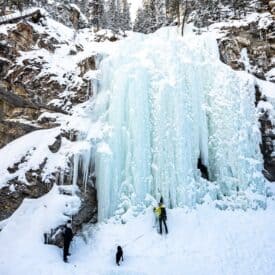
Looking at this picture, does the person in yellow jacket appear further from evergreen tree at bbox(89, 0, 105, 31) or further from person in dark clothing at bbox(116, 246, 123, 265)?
evergreen tree at bbox(89, 0, 105, 31)

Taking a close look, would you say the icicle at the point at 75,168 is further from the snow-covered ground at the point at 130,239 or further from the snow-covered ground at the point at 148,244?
the snow-covered ground at the point at 148,244

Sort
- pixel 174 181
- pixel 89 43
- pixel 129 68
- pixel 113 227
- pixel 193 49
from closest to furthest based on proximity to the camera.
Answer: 1. pixel 113 227
2. pixel 174 181
3. pixel 129 68
4. pixel 193 49
5. pixel 89 43

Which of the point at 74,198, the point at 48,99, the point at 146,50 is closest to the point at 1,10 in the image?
the point at 48,99

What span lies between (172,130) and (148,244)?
12.9 feet

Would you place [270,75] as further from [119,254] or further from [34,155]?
[119,254]

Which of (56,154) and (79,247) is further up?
(56,154)

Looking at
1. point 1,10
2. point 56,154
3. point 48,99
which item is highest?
point 1,10

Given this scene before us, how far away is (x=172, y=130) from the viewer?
12086 mm

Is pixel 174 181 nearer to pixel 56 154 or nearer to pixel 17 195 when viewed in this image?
pixel 56 154

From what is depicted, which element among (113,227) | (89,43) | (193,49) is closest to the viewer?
(113,227)

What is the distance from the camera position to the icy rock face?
11.5m

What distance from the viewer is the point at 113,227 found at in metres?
10.8

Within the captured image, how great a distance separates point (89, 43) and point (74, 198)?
825 centimetres

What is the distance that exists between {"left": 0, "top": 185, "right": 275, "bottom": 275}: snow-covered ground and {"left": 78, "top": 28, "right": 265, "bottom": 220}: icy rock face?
2.30 ft
